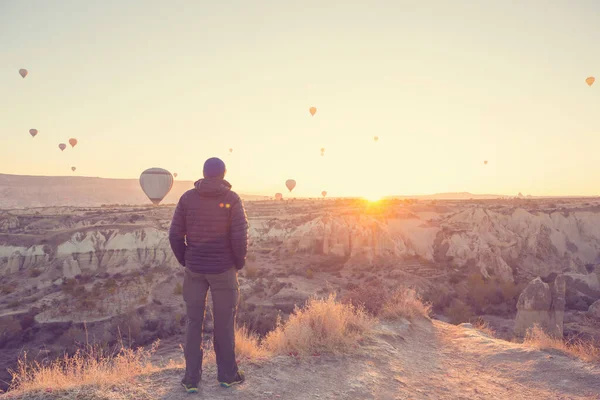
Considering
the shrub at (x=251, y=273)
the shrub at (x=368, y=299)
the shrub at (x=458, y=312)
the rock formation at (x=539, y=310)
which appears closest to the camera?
the shrub at (x=368, y=299)

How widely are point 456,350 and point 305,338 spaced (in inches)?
129

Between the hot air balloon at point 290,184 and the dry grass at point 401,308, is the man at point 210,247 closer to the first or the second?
the dry grass at point 401,308

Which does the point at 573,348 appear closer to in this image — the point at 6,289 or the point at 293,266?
the point at 293,266

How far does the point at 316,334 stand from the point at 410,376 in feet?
5.35

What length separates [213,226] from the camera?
4.18 meters

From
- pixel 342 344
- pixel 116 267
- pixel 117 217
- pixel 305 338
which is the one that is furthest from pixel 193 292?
pixel 117 217

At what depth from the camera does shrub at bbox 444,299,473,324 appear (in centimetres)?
2042

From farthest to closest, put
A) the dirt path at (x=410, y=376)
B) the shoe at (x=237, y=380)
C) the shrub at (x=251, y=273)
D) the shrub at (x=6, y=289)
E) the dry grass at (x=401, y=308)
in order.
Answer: the shrub at (x=251, y=273) < the shrub at (x=6, y=289) < the dry grass at (x=401, y=308) < the dirt path at (x=410, y=376) < the shoe at (x=237, y=380)

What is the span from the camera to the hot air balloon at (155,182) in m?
58.6

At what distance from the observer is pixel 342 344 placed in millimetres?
6395

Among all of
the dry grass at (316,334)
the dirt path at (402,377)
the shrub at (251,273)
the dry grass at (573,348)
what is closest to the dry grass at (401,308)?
the dirt path at (402,377)

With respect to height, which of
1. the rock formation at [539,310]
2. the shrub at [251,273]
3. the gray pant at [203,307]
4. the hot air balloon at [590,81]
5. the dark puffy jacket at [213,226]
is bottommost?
the shrub at [251,273]

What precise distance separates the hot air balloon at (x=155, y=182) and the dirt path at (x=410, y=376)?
5725cm

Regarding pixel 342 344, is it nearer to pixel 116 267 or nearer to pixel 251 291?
pixel 251 291
